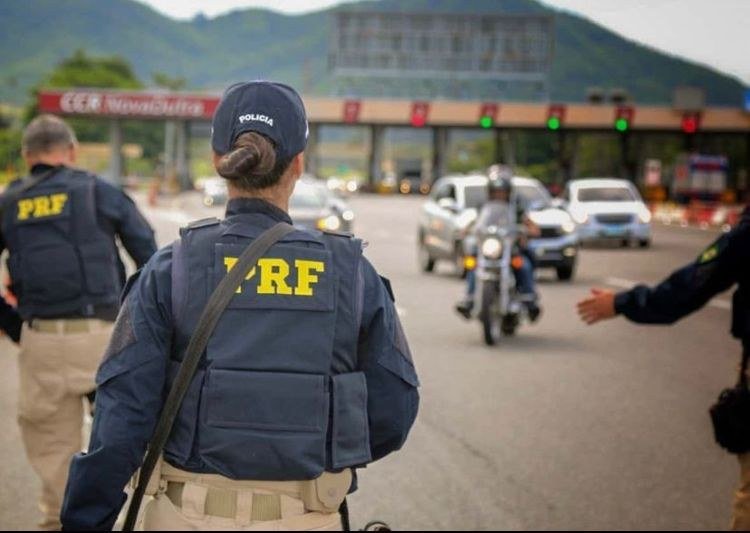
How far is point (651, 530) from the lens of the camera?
6453mm

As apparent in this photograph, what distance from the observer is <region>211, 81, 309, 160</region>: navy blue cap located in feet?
10.6

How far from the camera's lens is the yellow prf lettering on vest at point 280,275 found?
10.4 feet

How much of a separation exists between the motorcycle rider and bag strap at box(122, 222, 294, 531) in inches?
415

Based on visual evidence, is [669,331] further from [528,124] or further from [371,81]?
[371,81]

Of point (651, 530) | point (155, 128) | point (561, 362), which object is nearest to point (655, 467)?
point (651, 530)

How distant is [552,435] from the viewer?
887cm

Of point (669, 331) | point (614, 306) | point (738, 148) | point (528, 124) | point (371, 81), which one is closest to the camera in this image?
point (614, 306)

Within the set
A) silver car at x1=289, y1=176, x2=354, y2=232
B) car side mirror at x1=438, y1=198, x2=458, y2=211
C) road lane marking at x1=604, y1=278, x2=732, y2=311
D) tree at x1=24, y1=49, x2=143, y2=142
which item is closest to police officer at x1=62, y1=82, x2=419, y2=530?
road lane marking at x1=604, y1=278, x2=732, y2=311

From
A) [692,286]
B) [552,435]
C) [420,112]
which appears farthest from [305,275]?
[420,112]

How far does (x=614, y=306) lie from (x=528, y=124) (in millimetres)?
77819

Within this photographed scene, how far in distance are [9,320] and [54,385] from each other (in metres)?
0.34

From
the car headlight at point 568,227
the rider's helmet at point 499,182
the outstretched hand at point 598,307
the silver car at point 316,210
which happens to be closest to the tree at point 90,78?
the silver car at point 316,210

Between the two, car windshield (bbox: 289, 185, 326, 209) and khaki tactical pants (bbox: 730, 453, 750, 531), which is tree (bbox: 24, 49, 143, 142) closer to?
car windshield (bbox: 289, 185, 326, 209)

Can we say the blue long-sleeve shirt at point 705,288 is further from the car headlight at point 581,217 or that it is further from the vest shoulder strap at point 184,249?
the car headlight at point 581,217
